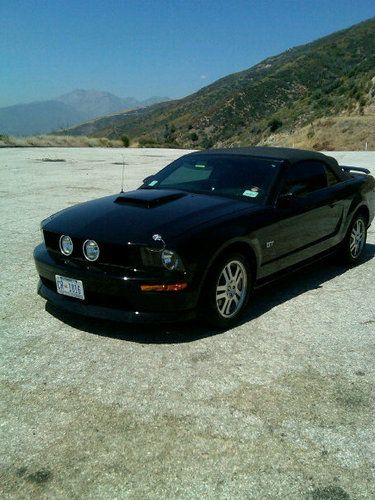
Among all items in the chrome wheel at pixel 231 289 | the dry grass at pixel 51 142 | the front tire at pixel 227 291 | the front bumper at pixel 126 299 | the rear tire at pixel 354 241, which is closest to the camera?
the front bumper at pixel 126 299

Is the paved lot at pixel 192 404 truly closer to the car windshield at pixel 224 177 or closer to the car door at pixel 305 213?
the car door at pixel 305 213

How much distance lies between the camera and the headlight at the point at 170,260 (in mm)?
3661

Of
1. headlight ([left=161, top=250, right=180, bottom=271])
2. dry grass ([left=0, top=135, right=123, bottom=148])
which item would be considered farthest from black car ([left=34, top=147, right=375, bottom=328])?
dry grass ([left=0, top=135, right=123, bottom=148])

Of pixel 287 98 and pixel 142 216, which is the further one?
pixel 287 98

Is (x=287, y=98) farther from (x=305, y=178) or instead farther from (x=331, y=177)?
(x=305, y=178)

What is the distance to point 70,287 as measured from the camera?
12.9 ft

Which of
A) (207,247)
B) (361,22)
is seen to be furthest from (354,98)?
(361,22)

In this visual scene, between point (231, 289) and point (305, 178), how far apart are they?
5.64 ft

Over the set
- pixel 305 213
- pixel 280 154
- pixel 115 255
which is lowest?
pixel 305 213

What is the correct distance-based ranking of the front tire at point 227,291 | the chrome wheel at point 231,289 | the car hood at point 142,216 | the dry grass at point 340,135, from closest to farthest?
the car hood at point 142,216 < the front tire at point 227,291 < the chrome wheel at point 231,289 < the dry grass at point 340,135

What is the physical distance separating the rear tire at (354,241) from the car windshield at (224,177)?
156 cm

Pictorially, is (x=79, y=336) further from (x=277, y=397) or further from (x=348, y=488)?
(x=348, y=488)

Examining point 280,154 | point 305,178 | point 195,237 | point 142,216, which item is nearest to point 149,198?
point 142,216

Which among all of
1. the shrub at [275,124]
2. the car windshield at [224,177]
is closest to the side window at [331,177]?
the car windshield at [224,177]
